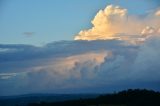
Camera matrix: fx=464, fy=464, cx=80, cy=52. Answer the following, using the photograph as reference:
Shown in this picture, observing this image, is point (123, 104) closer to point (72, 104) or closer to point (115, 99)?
point (115, 99)

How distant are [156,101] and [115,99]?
24.1 metres

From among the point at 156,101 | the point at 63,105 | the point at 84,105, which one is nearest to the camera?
the point at 156,101

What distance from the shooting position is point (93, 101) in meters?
198

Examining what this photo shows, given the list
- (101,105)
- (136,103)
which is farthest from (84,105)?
(136,103)

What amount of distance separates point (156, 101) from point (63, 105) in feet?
147

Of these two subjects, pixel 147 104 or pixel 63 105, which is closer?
pixel 147 104

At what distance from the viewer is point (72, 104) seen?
642 ft

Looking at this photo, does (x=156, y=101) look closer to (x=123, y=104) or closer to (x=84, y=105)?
(x=123, y=104)

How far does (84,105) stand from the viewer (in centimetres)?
18625

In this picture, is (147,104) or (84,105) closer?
(147,104)

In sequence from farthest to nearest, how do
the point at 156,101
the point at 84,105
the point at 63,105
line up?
1. the point at 63,105
2. the point at 84,105
3. the point at 156,101

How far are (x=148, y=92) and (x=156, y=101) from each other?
18.8 metres

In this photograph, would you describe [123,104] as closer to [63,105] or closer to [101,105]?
[101,105]

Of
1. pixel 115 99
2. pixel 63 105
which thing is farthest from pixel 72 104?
pixel 115 99
